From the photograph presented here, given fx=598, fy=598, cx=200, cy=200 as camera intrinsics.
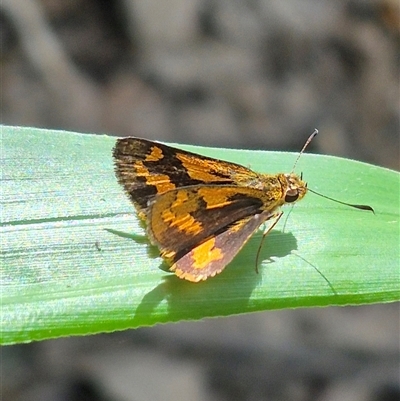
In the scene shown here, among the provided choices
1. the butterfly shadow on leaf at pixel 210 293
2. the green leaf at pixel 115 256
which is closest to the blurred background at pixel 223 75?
the green leaf at pixel 115 256

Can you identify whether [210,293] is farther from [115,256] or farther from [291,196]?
[291,196]

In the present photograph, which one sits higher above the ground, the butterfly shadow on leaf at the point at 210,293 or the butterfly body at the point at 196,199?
the butterfly body at the point at 196,199

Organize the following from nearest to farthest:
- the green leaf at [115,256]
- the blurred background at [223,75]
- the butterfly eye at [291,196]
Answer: the green leaf at [115,256]
the butterfly eye at [291,196]
the blurred background at [223,75]

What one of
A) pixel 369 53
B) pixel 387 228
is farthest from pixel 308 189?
pixel 369 53

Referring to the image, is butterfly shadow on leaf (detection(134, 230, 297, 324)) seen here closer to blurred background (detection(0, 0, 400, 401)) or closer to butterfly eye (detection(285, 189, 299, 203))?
butterfly eye (detection(285, 189, 299, 203))

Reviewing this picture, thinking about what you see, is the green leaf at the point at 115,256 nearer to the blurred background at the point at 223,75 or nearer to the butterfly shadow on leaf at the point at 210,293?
the butterfly shadow on leaf at the point at 210,293

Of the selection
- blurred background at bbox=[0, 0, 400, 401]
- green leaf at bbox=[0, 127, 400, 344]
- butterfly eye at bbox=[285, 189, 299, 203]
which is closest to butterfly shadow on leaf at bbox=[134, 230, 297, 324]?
green leaf at bbox=[0, 127, 400, 344]
